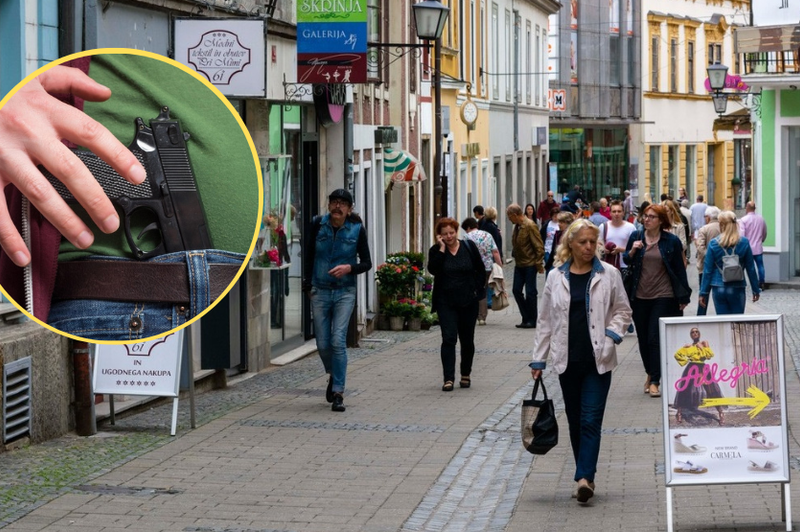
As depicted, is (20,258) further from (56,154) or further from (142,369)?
(142,369)

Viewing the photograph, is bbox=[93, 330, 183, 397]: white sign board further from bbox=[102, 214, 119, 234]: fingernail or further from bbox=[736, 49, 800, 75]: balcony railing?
bbox=[736, 49, 800, 75]: balcony railing

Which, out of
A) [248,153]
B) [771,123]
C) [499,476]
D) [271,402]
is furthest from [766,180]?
[248,153]

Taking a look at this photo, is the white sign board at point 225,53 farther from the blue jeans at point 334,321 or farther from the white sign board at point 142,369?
the white sign board at point 142,369

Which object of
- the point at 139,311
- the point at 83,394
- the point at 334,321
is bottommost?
the point at 83,394

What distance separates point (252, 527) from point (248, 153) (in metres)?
3.03

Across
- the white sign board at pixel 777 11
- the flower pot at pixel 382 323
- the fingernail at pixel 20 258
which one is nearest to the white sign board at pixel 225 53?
the fingernail at pixel 20 258

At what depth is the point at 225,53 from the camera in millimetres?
12688

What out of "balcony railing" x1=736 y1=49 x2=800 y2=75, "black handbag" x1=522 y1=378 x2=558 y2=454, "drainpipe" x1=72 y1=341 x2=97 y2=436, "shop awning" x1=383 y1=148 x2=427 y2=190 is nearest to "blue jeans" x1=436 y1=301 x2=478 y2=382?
"drainpipe" x1=72 y1=341 x2=97 y2=436

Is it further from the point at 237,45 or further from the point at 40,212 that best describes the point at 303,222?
the point at 40,212

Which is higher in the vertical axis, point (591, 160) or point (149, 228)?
point (591, 160)

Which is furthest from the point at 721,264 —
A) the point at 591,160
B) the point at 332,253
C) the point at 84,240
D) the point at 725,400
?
the point at 591,160

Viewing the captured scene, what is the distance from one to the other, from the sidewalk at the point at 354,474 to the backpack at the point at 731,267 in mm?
1941

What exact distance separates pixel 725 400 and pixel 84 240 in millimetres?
3965

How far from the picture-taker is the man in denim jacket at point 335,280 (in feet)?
42.3
